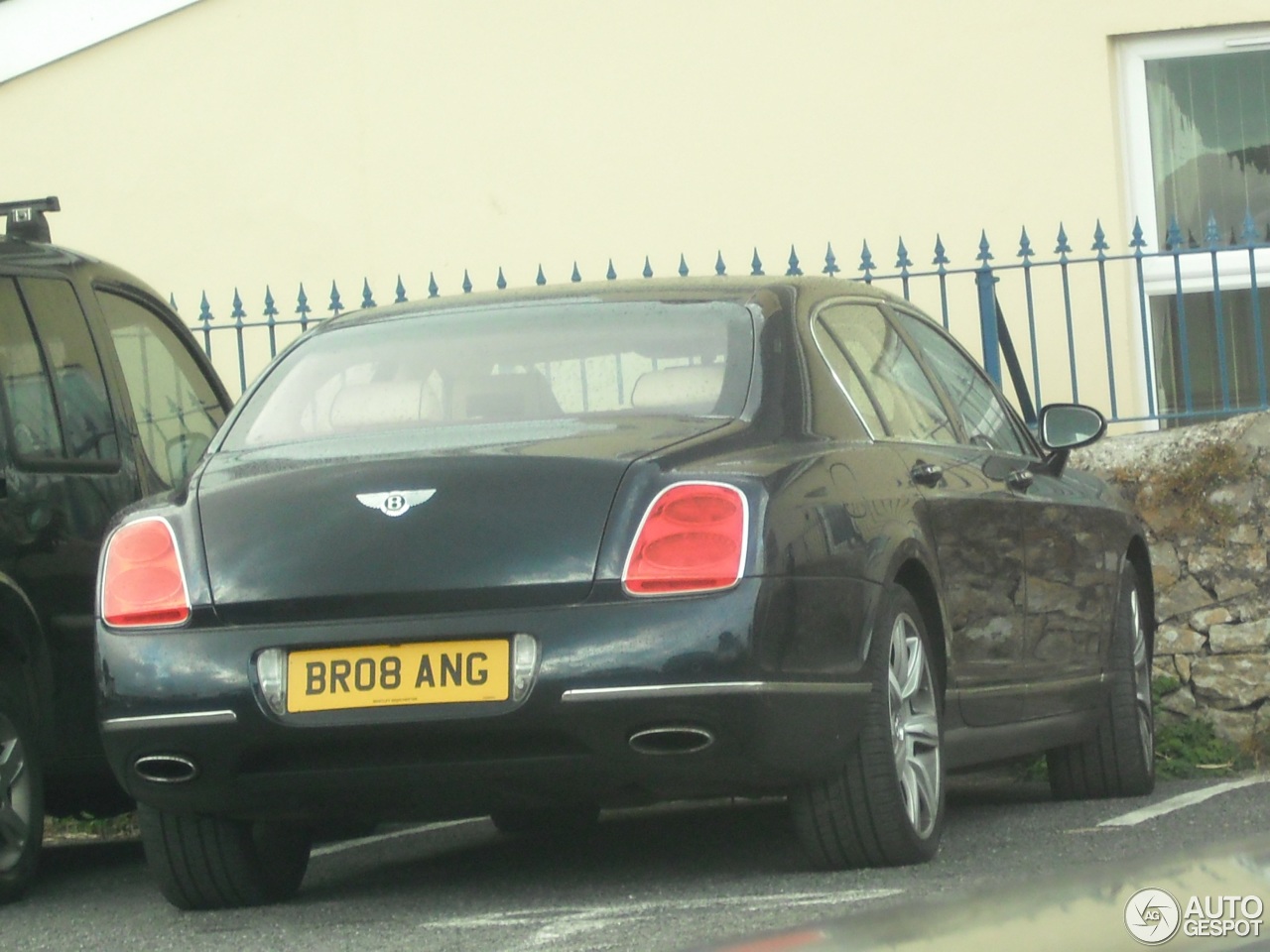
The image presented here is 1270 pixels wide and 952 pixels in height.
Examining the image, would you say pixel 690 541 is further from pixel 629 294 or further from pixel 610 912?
pixel 629 294

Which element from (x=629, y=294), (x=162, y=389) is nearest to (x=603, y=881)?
(x=629, y=294)

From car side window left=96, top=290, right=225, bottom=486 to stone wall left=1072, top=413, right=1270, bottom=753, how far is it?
3974mm

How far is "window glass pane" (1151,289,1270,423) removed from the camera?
11.1 meters

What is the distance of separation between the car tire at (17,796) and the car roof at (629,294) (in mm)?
1259

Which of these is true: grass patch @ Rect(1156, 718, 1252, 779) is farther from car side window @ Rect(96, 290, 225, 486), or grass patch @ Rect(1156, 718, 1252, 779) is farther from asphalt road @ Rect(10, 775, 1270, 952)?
car side window @ Rect(96, 290, 225, 486)

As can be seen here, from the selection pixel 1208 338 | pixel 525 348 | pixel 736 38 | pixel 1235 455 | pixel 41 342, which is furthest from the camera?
pixel 736 38

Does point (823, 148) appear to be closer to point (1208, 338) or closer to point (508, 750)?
point (1208, 338)

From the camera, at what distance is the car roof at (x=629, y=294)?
5594 millimetres

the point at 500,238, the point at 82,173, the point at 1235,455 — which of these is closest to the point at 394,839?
the point at 1235,455

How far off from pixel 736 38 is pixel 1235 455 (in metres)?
4.38

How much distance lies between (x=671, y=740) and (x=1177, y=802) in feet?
9.27

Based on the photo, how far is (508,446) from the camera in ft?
15.9

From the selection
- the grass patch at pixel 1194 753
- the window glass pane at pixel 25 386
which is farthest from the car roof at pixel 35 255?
the grass patch at pixel 1194 753

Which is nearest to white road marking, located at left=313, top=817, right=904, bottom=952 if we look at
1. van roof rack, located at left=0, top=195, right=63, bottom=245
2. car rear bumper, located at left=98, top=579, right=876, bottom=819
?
car rear bumper, located at left=98, top=579, right=876, bottom=819
